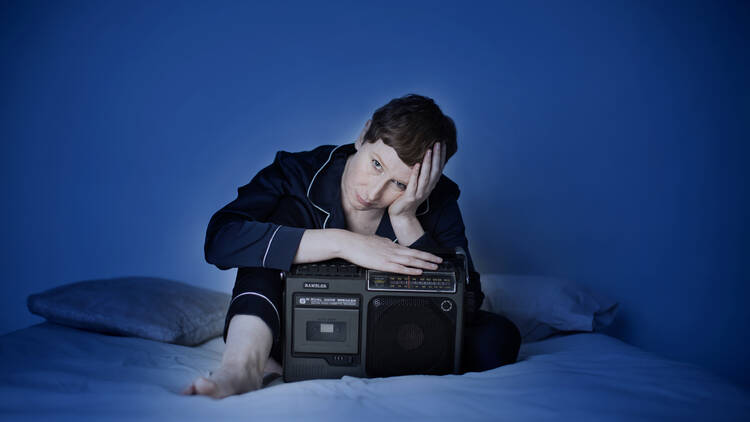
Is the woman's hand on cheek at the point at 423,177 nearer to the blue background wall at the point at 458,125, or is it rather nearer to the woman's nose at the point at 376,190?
the woman's nose at the point at 376,190

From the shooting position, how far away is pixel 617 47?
83.1 inches

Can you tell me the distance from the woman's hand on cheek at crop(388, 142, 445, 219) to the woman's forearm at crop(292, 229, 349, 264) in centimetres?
25

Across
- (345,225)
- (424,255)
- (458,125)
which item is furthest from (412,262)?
(458,125)

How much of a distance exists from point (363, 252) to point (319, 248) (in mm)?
92

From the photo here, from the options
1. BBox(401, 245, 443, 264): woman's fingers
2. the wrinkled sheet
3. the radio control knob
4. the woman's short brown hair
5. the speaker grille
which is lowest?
the wrinkled sheet

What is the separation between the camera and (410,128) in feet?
3.87

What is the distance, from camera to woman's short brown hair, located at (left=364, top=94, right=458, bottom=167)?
1182 mm

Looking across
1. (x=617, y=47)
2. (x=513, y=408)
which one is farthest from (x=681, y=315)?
(x=513, y=408)

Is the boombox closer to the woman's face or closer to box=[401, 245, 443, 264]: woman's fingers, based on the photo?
box=[401, 245, 443, 264]: woman's fingers

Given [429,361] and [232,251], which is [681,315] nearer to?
[429,361]

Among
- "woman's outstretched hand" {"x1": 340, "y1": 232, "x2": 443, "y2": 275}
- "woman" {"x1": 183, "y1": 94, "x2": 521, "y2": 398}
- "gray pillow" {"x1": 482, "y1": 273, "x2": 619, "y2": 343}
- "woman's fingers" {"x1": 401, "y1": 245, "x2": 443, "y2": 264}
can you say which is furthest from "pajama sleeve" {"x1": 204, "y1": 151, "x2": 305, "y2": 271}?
"gray pillow" {"x1": 482, "y1": 273, "x2": 619, "y2": 343}

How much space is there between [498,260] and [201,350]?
121 centimetres

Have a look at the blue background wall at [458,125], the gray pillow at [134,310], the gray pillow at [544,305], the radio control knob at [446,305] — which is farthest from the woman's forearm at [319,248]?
the blue background wall at [458,125]

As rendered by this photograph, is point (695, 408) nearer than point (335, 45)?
Yes
